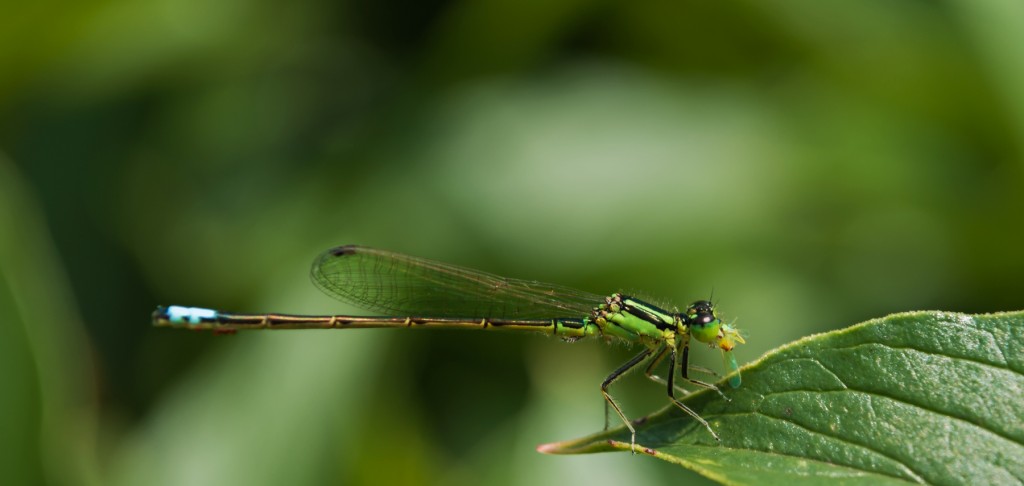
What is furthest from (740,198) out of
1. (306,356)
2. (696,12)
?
(306,356)

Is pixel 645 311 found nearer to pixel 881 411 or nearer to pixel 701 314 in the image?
pixel 701 314

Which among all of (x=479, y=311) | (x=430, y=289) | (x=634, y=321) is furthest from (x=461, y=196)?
(x=634, y=321)

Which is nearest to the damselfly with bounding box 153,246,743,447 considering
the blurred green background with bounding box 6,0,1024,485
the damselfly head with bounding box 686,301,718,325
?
the damselfly head with bounding box 686,301,718,325

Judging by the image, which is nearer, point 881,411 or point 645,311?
point 881,411

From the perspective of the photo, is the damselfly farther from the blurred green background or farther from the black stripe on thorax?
the blurred green background

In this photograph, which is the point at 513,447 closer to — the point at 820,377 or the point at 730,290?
the point at 730,290

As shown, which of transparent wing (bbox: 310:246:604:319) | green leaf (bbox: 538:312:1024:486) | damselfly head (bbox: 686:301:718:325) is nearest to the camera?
green leaf (bbox: 538:312:1024:486)
